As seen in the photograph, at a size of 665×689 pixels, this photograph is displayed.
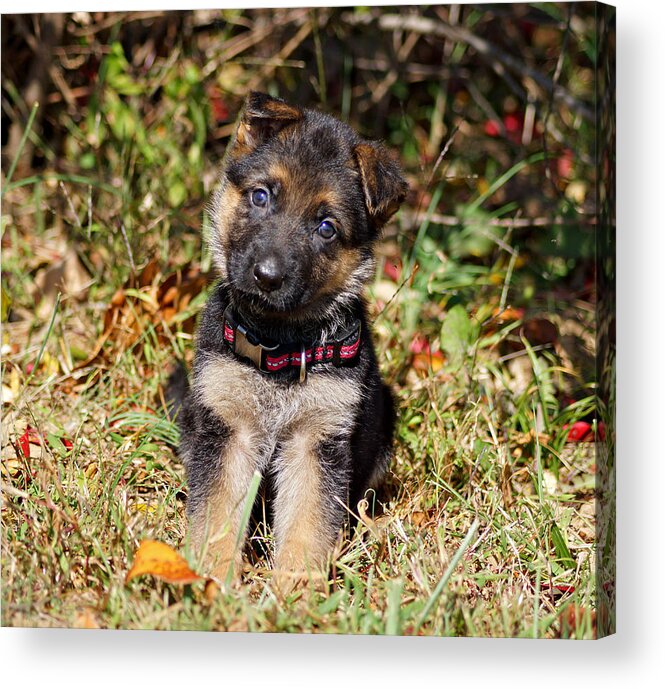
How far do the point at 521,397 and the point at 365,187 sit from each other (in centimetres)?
166

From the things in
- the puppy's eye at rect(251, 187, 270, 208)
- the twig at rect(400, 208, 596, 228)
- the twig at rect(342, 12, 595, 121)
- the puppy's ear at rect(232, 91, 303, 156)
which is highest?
the twig at rect(342, 12, 595, 121)

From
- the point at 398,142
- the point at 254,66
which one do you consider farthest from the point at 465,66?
the point at 254,66

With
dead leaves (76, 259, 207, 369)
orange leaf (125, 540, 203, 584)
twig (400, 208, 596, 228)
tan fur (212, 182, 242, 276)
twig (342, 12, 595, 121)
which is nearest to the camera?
orange leaf (125, 540, 203, 584)

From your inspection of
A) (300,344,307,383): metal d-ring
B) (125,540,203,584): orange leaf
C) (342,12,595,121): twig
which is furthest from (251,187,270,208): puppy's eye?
(342,12,595,121): twig

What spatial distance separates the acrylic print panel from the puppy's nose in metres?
0.09

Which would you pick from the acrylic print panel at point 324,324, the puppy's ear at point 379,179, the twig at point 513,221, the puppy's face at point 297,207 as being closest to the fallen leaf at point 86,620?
the acrylic print panel at point 324,324

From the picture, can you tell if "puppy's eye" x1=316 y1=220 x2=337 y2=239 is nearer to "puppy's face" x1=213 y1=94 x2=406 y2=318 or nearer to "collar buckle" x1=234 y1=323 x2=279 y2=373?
"puppy's face" x1=213 y1=94 x2=406 y2=318

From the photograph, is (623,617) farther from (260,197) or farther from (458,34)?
(458,34)

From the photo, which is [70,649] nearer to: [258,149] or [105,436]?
[105,436]

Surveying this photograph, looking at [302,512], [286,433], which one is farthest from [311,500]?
[286,433]

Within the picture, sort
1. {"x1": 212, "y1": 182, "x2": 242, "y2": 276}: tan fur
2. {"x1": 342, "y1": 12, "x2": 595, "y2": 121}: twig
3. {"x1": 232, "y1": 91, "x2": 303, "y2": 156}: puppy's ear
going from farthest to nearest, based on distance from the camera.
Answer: {"x1": 342, "y1": 12, "x2": 595, "y2": 121}: twig, {"x1": 212, "y1": 182, "x2": 242, "y2": 276}: tan fur, {"x1": 232, "y1": 91, "x2": 303, "y2": 156}: puppy's ear

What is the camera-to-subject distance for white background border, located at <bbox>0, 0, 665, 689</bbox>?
384cm

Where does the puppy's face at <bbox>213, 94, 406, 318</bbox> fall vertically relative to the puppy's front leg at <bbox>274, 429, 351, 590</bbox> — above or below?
above

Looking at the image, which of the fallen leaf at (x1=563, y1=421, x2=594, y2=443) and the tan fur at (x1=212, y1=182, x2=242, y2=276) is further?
the fallen leaf at (x1=563, y1=421, x2=594, y2=443)
